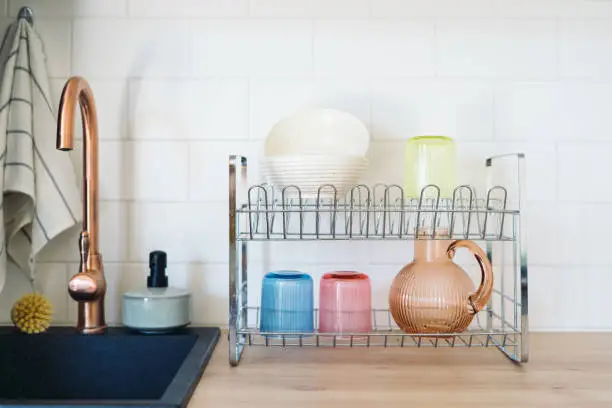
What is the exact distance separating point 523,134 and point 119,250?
902mm

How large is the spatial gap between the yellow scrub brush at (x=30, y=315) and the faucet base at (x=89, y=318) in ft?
0.23

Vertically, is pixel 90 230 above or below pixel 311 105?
below

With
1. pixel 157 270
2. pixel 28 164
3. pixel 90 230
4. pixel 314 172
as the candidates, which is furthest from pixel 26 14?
pixel 314 172

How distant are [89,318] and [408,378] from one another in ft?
2.07

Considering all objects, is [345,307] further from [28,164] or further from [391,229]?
[28,164]

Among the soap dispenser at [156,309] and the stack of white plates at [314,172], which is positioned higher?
the stack of white plates at [314,172]

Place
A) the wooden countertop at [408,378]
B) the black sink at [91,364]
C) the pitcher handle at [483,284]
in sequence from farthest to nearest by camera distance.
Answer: the black sink at [91,364]
the pitcher handle at [483,284]
the wooden countertop at [408,378]

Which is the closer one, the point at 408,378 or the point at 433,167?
the point at 408,378

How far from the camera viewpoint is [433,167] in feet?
3.74

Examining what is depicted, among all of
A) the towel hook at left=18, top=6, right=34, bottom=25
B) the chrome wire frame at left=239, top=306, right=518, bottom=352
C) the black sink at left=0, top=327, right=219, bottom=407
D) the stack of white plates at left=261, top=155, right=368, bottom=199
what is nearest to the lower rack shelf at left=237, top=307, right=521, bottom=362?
the chrome wire frame at left=239, top=306, right=518, bottom=352

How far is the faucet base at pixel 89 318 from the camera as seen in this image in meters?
1.18

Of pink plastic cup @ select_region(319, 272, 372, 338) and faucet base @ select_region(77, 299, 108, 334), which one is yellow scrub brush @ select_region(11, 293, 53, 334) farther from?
pink plastic cup @ select_region(319, 272, 372, 338)

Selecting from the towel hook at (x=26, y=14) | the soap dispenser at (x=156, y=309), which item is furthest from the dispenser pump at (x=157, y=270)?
the towel hook at (x=26, y=14)

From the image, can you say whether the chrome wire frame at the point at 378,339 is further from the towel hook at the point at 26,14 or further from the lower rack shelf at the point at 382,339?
the towel hook at the point at 26,14
